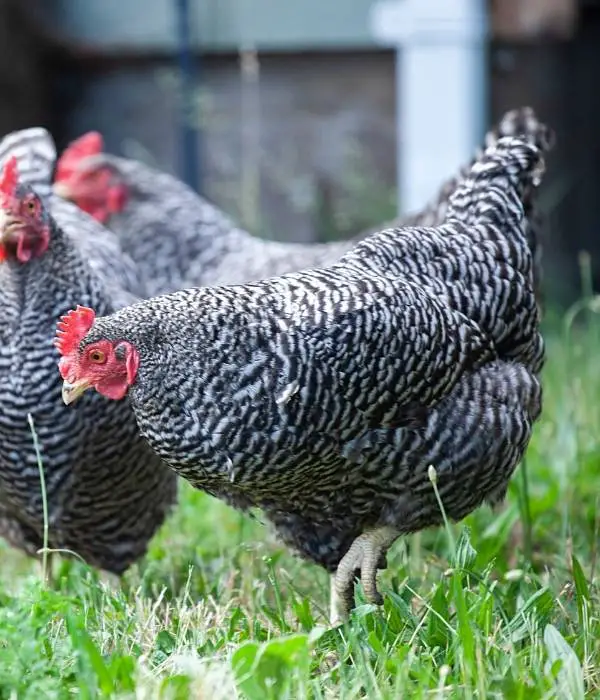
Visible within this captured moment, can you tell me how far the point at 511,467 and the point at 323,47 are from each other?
4.83 metres

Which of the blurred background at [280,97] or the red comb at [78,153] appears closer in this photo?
the red comb at [78,153]

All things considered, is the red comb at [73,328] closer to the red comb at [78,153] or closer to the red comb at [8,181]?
the red comb at [8,181]

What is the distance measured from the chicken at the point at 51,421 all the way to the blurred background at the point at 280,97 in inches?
148

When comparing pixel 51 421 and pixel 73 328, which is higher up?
pixel 73 328

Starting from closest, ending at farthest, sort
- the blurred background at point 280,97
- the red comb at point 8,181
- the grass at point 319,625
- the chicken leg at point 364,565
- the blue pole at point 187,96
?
the grass at point 319,625 < the chicken leg at point 364,565 < the red comb at point 8,181 < the blue pole at point 187,96 < the blurred background at point 280,97

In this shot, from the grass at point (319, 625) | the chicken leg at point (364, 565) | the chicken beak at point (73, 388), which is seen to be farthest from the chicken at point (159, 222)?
the chicken beak at point (73, 388)

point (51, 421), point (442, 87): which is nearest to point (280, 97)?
point (442, 87)

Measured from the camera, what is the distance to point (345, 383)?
9.14ft

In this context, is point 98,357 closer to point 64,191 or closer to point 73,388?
point 73,388

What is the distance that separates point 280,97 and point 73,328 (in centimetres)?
502

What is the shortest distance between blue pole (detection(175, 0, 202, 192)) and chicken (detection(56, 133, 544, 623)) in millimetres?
3836

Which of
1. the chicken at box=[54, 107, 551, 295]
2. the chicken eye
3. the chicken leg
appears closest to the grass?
the chicken leg

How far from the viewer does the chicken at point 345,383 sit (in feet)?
8.95

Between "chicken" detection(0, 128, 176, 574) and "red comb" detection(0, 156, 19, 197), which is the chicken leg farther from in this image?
"red comb" detection(0, 156, 19, 197)
